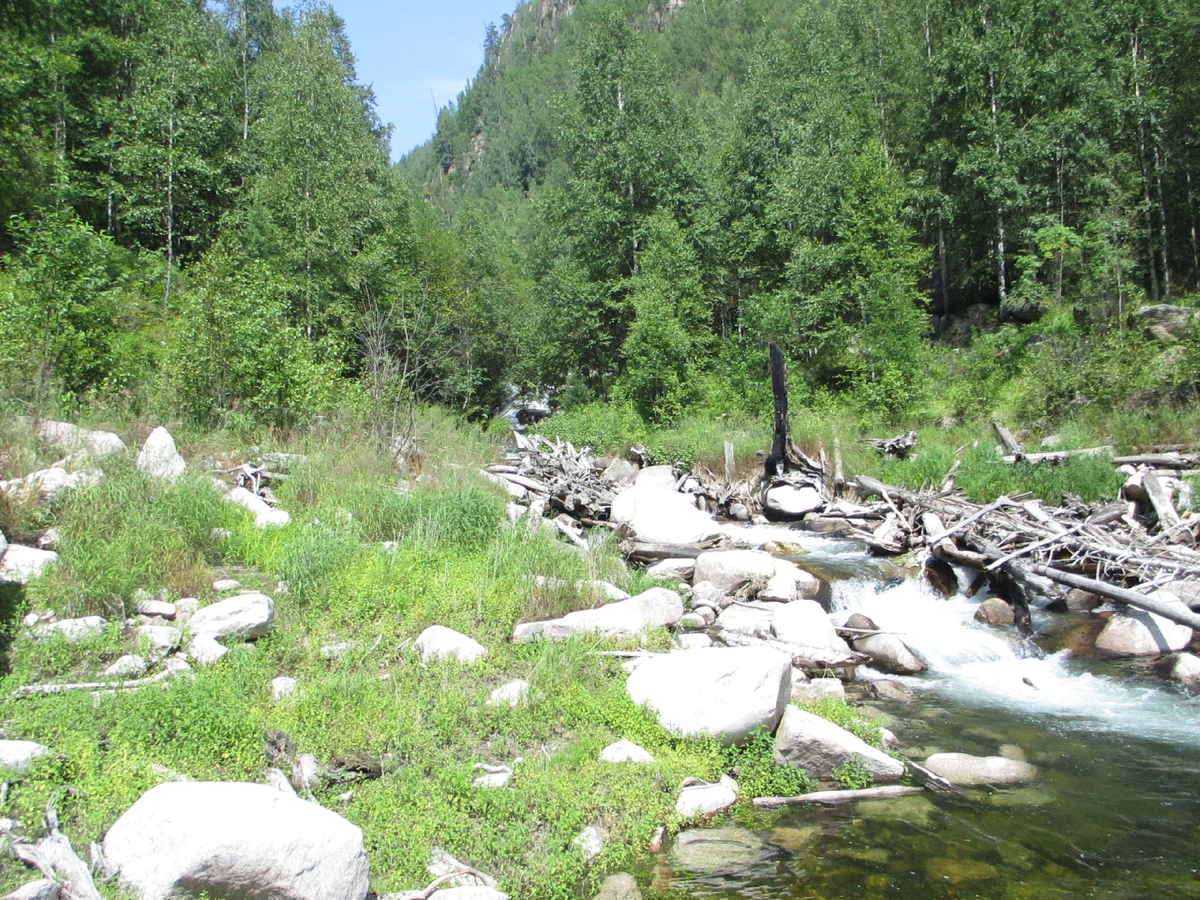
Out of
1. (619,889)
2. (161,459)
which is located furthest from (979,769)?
(161,459)

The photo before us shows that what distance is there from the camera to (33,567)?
6.06 metres

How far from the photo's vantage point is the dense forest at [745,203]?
20281 mm

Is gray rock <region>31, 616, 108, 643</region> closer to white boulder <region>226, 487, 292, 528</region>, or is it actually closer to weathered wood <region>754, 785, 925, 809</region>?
white boulder <region>226, 487, 292, 528</region>

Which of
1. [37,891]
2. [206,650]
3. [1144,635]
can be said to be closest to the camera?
[37,891]

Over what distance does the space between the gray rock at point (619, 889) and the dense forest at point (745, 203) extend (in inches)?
576

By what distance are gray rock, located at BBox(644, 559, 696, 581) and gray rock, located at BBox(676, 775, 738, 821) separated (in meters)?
4.34

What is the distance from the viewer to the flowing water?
4.24 meters

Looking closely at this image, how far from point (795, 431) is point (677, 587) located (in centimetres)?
919

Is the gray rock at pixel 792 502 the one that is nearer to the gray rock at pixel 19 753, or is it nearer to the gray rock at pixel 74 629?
the gray rock at pixel 74 629

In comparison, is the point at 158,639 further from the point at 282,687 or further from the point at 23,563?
the point at 23,563

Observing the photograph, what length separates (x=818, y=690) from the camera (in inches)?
257

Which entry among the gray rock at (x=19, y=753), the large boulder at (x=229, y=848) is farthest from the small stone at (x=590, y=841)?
the gray rock at (x=19, y=753)

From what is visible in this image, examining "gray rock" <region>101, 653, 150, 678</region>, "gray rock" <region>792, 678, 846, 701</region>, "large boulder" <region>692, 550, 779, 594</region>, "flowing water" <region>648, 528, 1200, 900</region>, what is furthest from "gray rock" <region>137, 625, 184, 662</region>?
"large boulder" <region>692, 550, 779, 594</region>

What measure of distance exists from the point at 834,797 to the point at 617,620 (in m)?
2.56
